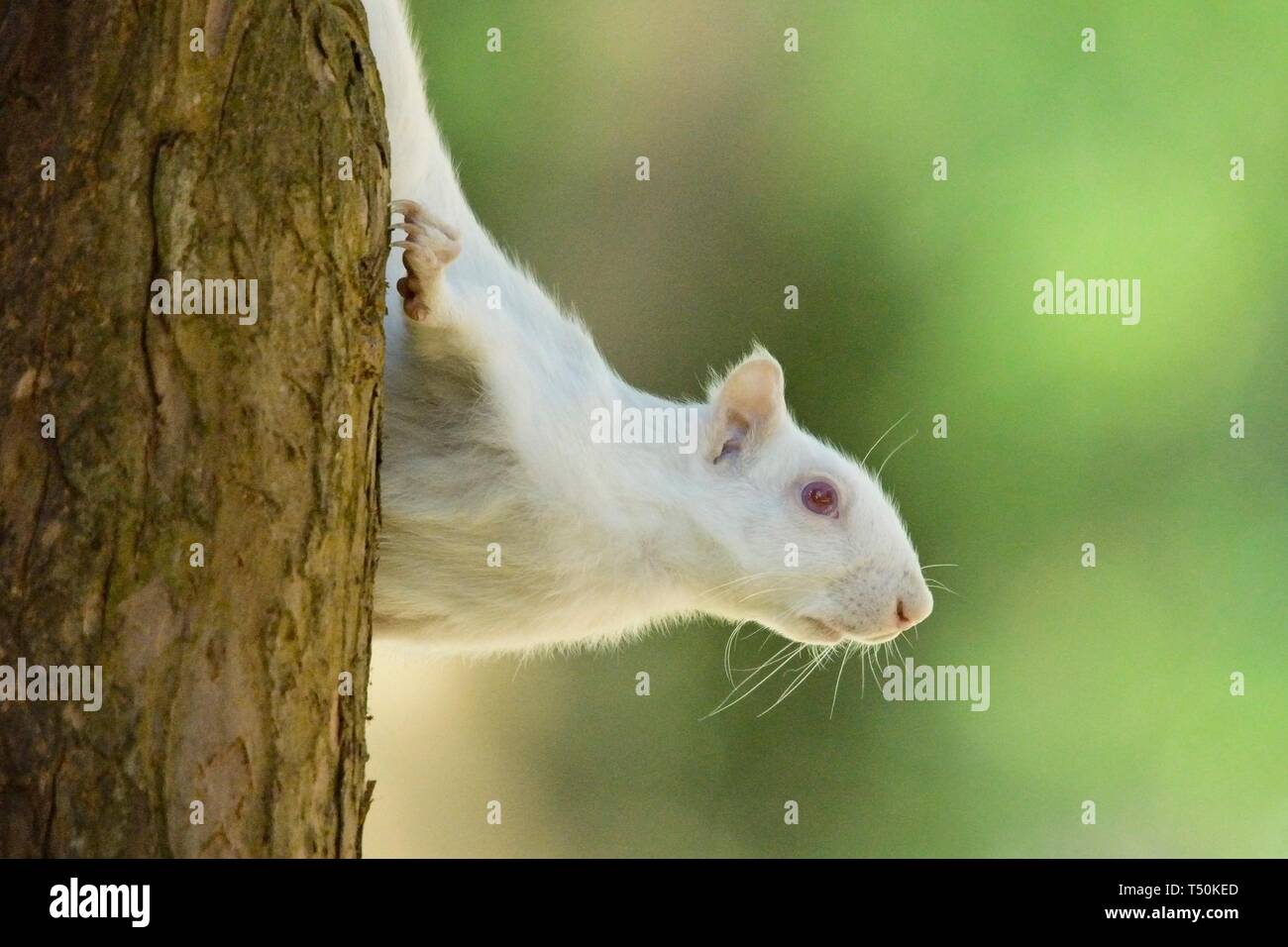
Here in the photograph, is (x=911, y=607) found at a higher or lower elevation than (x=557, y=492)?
lower

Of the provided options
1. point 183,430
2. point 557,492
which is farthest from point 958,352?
point 183,430

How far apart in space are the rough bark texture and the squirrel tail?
137 cm

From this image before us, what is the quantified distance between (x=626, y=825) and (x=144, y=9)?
21.1 feet

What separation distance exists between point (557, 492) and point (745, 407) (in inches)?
36.0

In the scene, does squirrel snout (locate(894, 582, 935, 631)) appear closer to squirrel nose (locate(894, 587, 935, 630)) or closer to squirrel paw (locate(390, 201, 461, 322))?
squirrel nose (locate(894, 587, 935, 630))

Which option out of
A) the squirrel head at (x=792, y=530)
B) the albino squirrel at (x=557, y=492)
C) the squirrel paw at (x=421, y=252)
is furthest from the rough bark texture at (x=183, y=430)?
the squirrel head at (x=792, y=530)

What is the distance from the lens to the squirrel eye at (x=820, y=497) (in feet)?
16.7

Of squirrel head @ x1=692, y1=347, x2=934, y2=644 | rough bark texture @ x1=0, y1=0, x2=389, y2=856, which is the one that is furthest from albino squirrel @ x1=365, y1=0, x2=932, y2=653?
rough bark texture @ x1=0, y1=0, x2=389, y2=856

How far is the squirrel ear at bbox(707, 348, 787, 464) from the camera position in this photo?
16.8ft

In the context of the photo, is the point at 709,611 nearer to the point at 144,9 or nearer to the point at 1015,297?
the point at 144,9

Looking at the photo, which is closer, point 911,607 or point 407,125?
point 407,125

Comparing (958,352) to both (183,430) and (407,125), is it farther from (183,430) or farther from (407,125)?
(183,430)

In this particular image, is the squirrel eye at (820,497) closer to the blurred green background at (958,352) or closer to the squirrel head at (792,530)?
the squirrel head at (792,530)

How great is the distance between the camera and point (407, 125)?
474 centimetres
